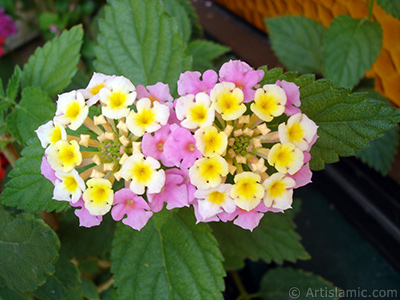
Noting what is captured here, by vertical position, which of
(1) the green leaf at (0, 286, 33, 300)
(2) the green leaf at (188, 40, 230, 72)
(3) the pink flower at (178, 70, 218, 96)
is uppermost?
(3) the pink flower at (178, 70, 218, 96)

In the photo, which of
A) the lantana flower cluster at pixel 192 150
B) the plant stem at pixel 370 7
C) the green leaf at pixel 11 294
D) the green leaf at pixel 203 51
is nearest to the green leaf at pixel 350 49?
the plant stem at pixel 370 7

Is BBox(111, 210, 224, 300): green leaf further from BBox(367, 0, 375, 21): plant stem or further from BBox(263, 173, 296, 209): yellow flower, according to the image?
BBox(367, 0, 375, 21): plant stem

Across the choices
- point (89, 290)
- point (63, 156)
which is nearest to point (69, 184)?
point (63, 156)

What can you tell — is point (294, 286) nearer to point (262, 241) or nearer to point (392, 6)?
point (262, 241)

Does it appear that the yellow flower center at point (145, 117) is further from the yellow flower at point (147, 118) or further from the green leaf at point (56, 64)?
the green leaf at point (56, 64)

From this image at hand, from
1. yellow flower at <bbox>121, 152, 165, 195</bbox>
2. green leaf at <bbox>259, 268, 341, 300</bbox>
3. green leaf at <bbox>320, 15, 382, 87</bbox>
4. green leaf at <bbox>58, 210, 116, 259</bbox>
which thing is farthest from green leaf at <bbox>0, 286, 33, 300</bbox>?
green leaf at <bbox>320, 15, 382, 87</bbox>

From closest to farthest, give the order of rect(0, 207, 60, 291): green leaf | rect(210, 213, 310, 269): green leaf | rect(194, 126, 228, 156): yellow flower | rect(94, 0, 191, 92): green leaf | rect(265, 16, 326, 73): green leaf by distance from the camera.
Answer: rect(194, 126, 228, 156): yellow flower → rect(0, 207, 60, 291): green leaf → rect(94, 0, 191, 92): green leaf → rect(210, 213, 310, 269): green leaf → rect(265, 16, 326, 73): green leaf

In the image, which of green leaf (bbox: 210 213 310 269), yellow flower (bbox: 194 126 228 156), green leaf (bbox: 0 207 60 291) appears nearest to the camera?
yellow flower (bbox: 194 126 228 156)
